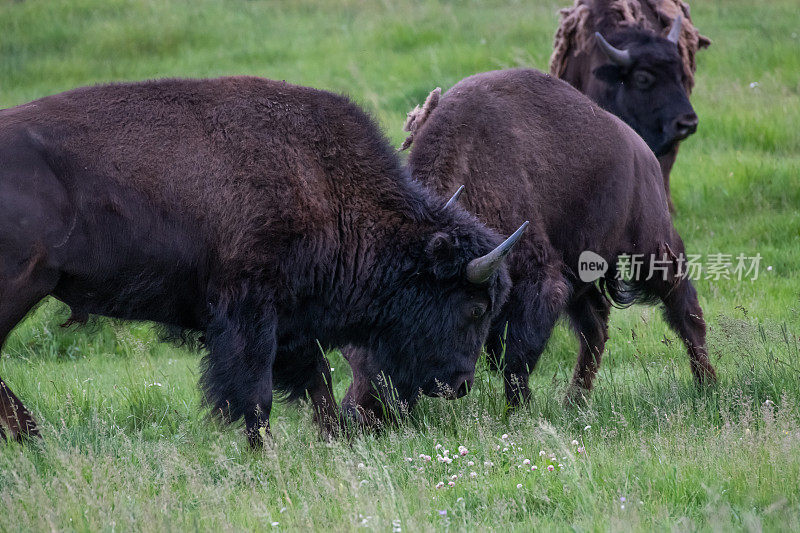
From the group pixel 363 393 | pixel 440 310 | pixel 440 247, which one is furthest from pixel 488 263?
pixel 363 393

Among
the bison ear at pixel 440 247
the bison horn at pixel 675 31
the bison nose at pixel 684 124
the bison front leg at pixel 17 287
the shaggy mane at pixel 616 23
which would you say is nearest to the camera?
the bison front leg at pixel 17 287

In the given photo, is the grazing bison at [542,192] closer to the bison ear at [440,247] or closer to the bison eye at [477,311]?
the bison eye at [477,311]

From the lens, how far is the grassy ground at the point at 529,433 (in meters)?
3.79

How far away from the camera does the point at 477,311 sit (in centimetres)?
537

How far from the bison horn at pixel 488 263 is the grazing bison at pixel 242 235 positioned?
0.4 inches

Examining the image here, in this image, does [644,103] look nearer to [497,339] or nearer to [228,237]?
[497,339]

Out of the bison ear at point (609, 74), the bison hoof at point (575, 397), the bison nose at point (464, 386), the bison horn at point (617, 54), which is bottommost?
the bison hoof at point (575, 397)

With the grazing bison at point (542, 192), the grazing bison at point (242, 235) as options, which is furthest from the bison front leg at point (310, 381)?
the grazing bison at point (542, 192)

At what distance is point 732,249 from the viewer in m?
9.61

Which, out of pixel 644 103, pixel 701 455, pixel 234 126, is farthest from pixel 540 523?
pixel 644 103

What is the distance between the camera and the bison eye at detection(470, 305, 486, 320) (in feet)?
17.5

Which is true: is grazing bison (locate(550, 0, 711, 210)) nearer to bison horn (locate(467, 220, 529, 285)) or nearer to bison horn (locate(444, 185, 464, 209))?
bison horn (locate(444, 185, 464, 209))

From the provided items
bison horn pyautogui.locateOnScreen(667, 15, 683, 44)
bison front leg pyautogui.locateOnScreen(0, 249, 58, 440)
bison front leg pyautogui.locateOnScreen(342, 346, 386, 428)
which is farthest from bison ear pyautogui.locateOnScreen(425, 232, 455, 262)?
bison horn pyautogui.locateOnScreen(667, 15, 683, 44)

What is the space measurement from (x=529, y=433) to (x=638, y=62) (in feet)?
15.5
